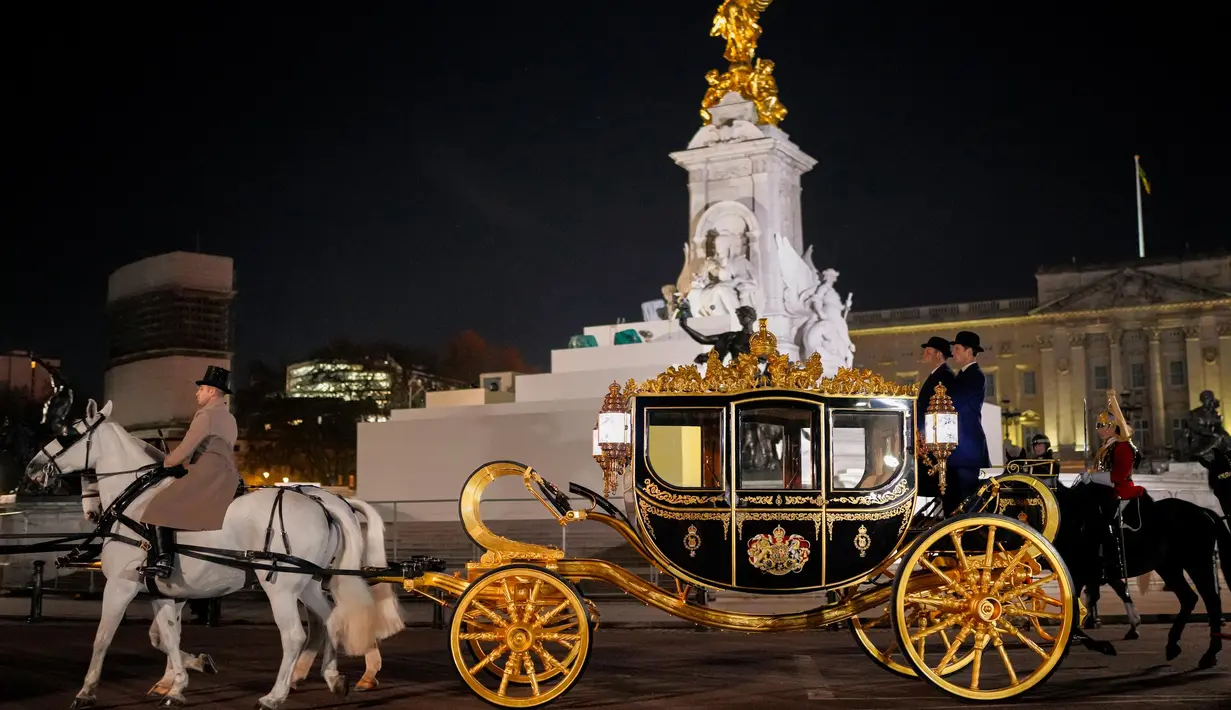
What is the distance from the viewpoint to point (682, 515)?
8.99m

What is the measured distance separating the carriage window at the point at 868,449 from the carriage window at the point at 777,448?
0.22 m

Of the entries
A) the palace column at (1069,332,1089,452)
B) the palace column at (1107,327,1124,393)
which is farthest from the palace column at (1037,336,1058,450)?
the palace column at (1107,327,1124,393)

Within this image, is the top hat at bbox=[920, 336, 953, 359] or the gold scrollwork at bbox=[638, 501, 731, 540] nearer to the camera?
the gold scrollwork at bbox=[638, 501, 731, 540]

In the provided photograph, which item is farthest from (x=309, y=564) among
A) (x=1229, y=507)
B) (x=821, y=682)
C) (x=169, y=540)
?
(x=1229, y=507)

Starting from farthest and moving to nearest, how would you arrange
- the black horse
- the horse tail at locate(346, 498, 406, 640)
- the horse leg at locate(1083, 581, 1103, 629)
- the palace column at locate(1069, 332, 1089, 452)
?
the palace column at locate(1069, 332, 1089, 452) → the horse leg at locate(1083, 581, 1103, 629) → the black horse → the horse tail at locate(346, 498, 406, 640)

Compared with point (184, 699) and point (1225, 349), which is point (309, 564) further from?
point (1225, 349)

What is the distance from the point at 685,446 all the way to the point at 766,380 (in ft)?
2.56

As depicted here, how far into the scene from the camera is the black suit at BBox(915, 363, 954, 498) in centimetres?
952

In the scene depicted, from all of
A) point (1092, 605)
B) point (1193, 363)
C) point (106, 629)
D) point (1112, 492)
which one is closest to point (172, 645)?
point (106, 629)

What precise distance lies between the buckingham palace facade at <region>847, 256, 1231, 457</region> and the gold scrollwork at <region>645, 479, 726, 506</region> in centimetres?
6893

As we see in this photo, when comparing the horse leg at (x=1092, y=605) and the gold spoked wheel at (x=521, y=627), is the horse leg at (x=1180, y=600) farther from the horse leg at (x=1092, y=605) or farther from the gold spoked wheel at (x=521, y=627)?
the gold spoked wheel at (x=521, y=627)

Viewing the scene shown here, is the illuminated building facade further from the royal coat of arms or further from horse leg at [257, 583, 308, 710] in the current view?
the royal coat of arms

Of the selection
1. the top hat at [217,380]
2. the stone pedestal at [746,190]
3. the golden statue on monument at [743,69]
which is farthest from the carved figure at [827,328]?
the top hat at [217,380]

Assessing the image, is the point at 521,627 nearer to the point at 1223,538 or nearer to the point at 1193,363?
the point at 1223,538
